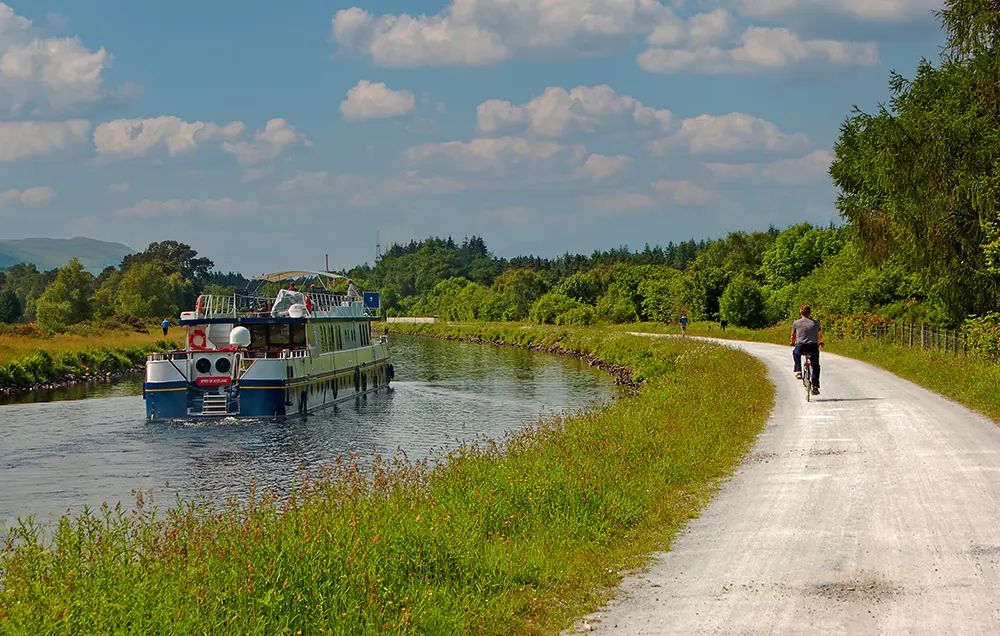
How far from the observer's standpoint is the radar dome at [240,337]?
3562 cm

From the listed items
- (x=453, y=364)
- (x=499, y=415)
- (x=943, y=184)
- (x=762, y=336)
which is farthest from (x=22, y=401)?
(x=762, y=336)

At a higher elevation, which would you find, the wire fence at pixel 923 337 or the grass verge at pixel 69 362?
the wire fence at pixel 923 337

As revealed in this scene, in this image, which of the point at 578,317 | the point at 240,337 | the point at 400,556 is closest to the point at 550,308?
the point at 578,317

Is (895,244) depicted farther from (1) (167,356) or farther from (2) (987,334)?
(1) (167,356)

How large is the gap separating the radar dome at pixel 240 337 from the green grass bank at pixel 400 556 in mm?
22160

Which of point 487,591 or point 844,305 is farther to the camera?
point 844,305

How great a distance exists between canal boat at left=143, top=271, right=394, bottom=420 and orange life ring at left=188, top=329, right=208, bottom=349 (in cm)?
4

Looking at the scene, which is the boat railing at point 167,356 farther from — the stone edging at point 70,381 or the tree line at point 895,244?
the tree line at point 895,244

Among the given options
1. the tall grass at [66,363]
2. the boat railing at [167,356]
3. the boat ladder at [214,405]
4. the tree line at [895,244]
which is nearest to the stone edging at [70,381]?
the tall grass at [66,363]

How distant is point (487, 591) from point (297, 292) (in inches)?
1312

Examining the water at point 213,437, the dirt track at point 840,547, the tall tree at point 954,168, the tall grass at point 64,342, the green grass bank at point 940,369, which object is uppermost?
the tall tree at point 954,168

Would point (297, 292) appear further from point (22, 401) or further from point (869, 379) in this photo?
point (869, 379)

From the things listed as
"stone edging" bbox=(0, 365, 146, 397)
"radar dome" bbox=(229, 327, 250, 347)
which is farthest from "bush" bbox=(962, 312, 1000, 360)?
"stone edging" bbox=(0, 365, 146, 397)

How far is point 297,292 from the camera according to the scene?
133ft
